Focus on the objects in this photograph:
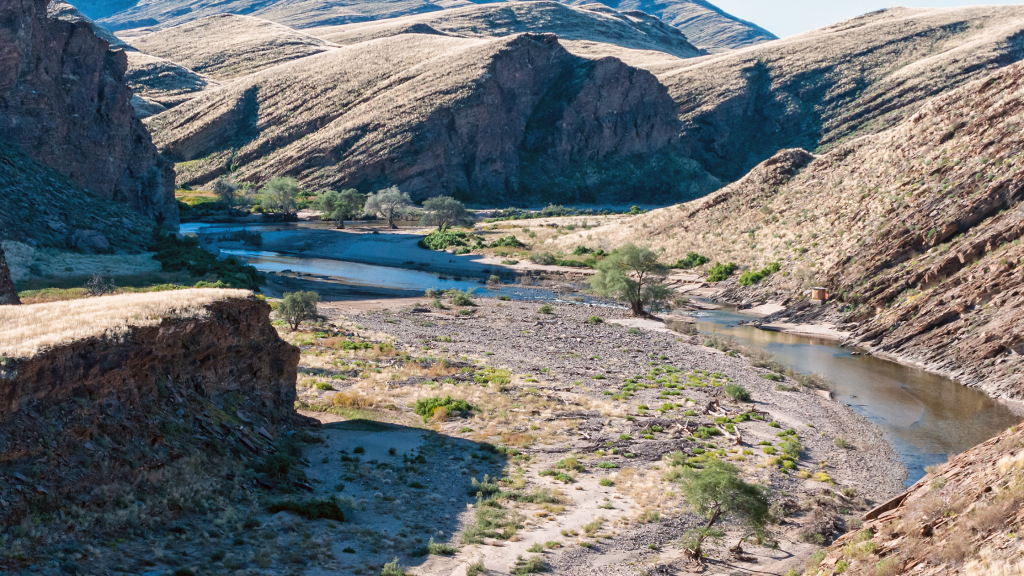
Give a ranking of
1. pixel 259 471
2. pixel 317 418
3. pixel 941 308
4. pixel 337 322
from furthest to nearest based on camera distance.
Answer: pixel 337 322 < pixel 941 308 < pixel 317 418 < pixel 259 471

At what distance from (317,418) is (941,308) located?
105ft

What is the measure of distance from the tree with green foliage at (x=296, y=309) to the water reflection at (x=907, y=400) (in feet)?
80.5

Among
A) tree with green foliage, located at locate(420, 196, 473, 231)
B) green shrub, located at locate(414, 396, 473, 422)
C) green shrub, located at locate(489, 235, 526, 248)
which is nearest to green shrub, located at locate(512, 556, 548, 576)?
green shrub, located at locate(414, 396, 473, 422)

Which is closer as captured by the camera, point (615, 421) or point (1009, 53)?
point (615, 421)

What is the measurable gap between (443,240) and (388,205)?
22.9 m

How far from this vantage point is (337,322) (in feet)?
142

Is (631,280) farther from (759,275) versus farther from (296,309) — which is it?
(296,309)

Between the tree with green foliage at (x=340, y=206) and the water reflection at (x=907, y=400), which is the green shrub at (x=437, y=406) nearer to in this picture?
the water reflection at (x=907, y=400)

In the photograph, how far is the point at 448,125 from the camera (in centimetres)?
13375

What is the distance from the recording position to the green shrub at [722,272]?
6166 centimetres

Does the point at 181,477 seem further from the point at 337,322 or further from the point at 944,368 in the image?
the point at 944,368

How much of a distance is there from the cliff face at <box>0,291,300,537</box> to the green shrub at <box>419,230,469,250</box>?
64.0m

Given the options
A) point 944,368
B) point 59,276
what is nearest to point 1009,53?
point 944,368

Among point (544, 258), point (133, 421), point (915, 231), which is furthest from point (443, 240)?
point (133, 421)
